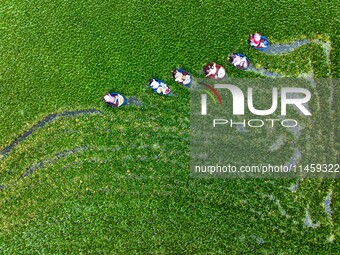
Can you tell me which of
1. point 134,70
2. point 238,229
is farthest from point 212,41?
point 238,229

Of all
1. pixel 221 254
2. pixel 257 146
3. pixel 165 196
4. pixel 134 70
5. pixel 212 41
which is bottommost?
pixel 221 254

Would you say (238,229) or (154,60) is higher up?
(154,60)

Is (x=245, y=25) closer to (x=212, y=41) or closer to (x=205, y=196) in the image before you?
(x=212, y=41)

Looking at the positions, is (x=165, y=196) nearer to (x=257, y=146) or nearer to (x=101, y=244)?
(x=101, y=244)

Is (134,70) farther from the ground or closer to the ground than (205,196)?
farther from the ground

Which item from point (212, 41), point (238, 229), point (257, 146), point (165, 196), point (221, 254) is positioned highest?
point (212, 41)

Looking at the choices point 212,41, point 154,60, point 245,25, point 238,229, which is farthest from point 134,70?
point 238,229
